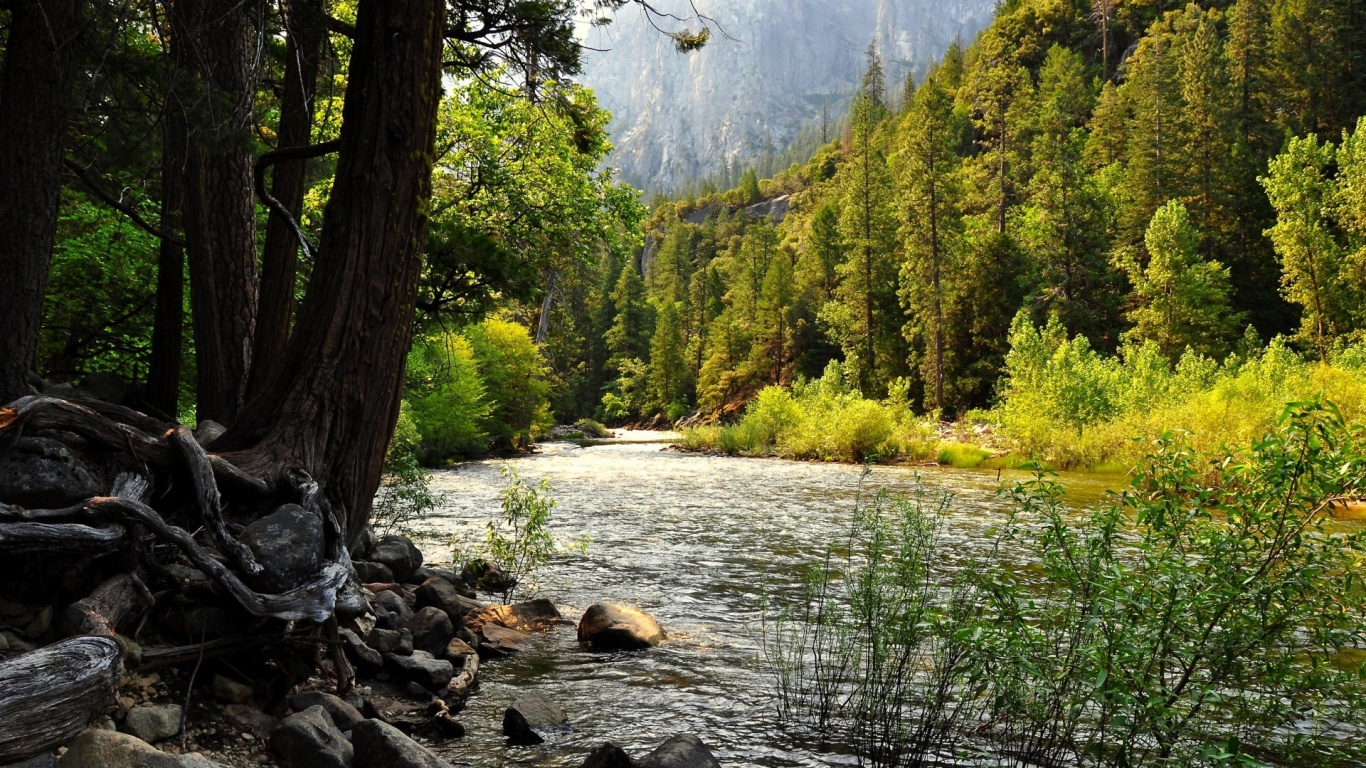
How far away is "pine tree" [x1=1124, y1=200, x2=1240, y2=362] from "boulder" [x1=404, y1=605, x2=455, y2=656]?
37578 millimetres

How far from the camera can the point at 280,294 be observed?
7105 mm

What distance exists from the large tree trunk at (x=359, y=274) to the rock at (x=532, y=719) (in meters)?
1.59

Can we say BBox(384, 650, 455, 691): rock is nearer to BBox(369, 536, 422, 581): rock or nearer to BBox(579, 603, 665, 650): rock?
BBox(579, 603, 665, 650): rock

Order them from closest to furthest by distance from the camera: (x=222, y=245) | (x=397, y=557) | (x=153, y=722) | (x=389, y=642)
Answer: (x=153, y=722) → (x=389, y=642) → (x=222, y=245) → (x=397, y=557)

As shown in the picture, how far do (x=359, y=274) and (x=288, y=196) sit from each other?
3590 millimetres

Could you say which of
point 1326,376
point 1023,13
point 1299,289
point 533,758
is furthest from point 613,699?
point 1023,13

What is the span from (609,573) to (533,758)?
561 cm

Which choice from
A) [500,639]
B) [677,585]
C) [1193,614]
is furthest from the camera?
[677,585]

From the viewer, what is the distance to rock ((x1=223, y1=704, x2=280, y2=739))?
402cm

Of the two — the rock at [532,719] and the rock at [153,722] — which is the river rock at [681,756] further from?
the rock at [153,722]

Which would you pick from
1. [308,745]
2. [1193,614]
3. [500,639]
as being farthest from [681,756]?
[500,639]

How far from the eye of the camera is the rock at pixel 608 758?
13.6 feet

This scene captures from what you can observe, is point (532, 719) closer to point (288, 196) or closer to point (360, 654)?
point (360, 654)

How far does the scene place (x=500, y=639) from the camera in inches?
282
